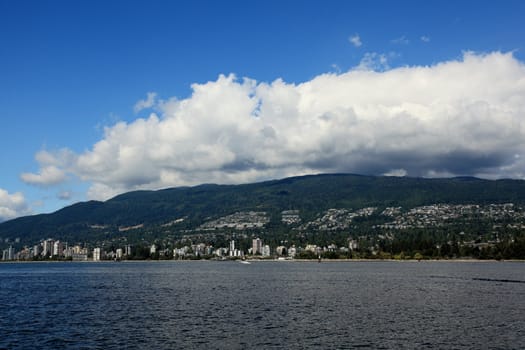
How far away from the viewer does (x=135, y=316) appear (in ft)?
212

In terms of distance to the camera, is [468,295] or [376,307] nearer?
[376,307]

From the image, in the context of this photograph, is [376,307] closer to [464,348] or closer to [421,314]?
[421,314]

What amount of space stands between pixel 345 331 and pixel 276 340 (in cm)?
858

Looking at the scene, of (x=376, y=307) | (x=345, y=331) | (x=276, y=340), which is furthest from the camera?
(x=376, y=307)

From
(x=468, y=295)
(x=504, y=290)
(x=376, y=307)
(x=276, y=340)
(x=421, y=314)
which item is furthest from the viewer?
(x=504, y=290)

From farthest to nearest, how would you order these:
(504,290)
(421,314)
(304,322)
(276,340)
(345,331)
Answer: (504,290) < (421,314) < (304,322) < (345,331) < (276,340)

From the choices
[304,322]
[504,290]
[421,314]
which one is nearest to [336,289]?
[504,290]

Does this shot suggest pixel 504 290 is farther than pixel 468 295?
Yes

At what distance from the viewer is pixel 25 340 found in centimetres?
4912

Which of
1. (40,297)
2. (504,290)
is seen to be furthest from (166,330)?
(504,290)

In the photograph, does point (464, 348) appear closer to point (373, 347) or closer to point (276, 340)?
point (373, 347)

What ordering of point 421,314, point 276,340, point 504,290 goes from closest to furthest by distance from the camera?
point 276,340
point 421,314
point 504,290

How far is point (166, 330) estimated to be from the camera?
5400 centimetres

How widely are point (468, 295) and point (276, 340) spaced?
52.7 metres
